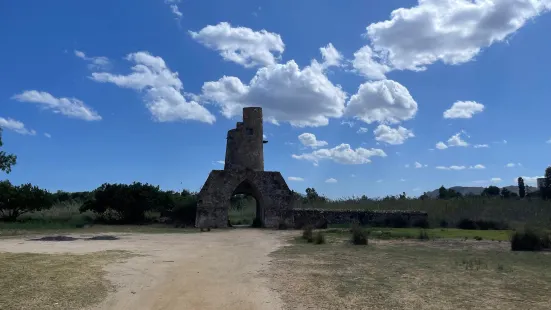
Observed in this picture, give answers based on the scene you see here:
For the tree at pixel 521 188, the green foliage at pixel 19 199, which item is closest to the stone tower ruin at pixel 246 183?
the green foliage at pixel 19 199

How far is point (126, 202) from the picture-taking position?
1139 inches

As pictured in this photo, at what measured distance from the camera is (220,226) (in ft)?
86.9

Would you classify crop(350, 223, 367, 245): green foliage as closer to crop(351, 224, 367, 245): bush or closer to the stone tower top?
crop(351, 224, 367, 245): bush

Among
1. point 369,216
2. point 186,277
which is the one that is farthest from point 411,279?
point 369,216

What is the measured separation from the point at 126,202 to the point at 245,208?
766 inches

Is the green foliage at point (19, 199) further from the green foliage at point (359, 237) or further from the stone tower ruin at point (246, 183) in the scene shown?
the green foliage at point (359, 237)

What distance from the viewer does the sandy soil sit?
23.0 ft

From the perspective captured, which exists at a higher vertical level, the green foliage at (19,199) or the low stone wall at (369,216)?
the green foliage at (19,199)

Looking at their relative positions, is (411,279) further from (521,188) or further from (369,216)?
(521,188)

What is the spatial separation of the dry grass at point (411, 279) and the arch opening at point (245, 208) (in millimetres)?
15226

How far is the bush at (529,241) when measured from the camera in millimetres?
14664

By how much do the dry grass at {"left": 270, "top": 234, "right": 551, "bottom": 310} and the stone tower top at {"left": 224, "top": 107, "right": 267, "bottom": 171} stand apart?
1537cm

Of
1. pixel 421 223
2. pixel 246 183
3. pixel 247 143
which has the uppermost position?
pixel 247 143

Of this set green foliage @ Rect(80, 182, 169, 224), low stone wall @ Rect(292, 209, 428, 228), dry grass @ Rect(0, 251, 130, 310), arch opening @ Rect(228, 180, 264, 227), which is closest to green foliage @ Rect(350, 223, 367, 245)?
dry grass @ Rect(0, 251, 130, 310)
